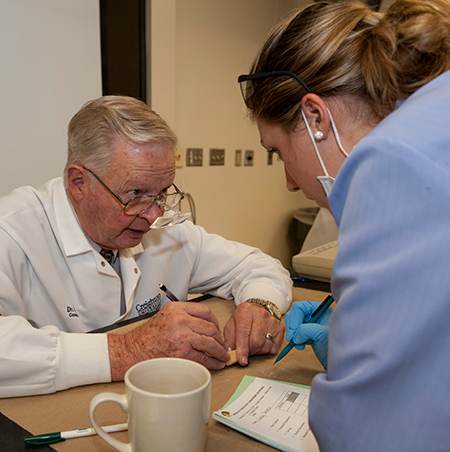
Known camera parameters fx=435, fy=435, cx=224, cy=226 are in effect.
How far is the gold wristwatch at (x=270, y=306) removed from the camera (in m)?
1.24

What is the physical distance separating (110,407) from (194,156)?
235 centimetres

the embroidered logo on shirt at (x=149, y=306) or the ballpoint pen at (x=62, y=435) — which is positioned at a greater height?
the ballpoint pen at (x=62, y=435)

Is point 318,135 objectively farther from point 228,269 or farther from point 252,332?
point 228,269

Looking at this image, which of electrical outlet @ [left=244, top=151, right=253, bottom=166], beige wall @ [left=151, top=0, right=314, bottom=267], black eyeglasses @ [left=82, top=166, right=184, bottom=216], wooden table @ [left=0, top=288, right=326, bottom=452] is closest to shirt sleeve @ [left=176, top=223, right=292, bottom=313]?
black eyeglasses @ [left=82, top=166, right=184, bottom=216]

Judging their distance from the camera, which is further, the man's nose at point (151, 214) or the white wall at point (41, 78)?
the white wall at point (41, 78)

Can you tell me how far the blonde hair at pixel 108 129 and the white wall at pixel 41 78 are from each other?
72 centimetres

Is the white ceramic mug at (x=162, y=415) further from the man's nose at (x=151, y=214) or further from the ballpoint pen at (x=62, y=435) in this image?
the man's nose at (x=151, y=214)

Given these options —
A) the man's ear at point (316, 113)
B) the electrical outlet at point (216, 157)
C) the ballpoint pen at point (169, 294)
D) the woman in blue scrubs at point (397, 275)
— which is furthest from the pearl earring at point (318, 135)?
the electrical outlet at point (216, 157)

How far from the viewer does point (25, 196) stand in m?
1.28

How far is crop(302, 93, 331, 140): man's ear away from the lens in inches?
30.8

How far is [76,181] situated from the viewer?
1289mm

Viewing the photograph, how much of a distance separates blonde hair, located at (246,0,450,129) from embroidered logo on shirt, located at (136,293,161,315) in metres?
0.80

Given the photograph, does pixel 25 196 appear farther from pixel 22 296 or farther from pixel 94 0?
pixel 94 0

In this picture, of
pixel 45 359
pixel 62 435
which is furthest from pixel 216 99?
pixel 62 435
